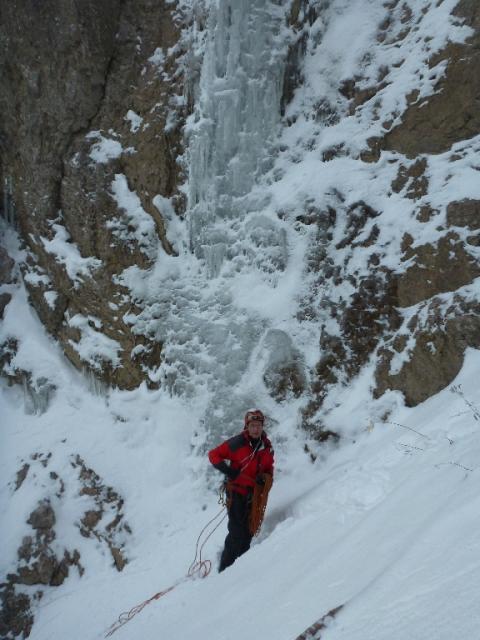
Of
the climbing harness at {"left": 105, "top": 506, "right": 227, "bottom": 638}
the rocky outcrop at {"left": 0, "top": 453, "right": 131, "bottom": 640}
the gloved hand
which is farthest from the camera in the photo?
the rocky outcrop at {"left": 0, "top": 453, "right": 131, "bottom": 640}

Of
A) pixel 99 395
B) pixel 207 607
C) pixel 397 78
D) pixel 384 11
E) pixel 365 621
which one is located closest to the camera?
pixel 365 621

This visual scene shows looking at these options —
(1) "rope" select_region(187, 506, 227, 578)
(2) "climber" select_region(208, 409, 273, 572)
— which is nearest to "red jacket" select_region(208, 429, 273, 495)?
(2) "climber" select_region(208, 409, 273, 572)

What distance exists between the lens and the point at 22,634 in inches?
278

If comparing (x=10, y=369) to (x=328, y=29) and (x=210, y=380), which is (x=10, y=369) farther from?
(x=328, y=29)

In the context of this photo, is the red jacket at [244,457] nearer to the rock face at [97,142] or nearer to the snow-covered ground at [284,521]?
the snow-covered ground at [284,521]

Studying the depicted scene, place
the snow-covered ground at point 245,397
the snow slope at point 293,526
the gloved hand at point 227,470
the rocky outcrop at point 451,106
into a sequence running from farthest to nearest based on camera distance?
the rocky outcrop at point 451,106 < the gloved hand at point 227,470 < the snow-covered ground at point 245,397 < the snow slope at point 293,526

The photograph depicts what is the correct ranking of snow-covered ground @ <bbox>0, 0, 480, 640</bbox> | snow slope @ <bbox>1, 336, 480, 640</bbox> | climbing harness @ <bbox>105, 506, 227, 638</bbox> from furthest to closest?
climbing harness @ <bbox>105, 506, 227, 638</bbox>, snow-covered ground @ <bbox>0, 0, 480, 640</bbox>, snow slope @ <bbox>1, 336, 480, 640</bbox>

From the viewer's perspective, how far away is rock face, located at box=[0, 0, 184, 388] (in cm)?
827


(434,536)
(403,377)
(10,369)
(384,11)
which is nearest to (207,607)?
(434,536)

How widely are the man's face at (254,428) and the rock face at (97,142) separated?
3.91 m

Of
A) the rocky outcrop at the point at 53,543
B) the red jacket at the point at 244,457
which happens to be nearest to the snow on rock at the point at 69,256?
the rocky outcrop at the point at 53,543

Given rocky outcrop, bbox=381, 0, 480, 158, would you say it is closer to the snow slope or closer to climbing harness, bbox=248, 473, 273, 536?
the snow slope

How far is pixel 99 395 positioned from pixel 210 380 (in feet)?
9.44

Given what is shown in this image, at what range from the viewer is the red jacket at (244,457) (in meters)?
4.54
